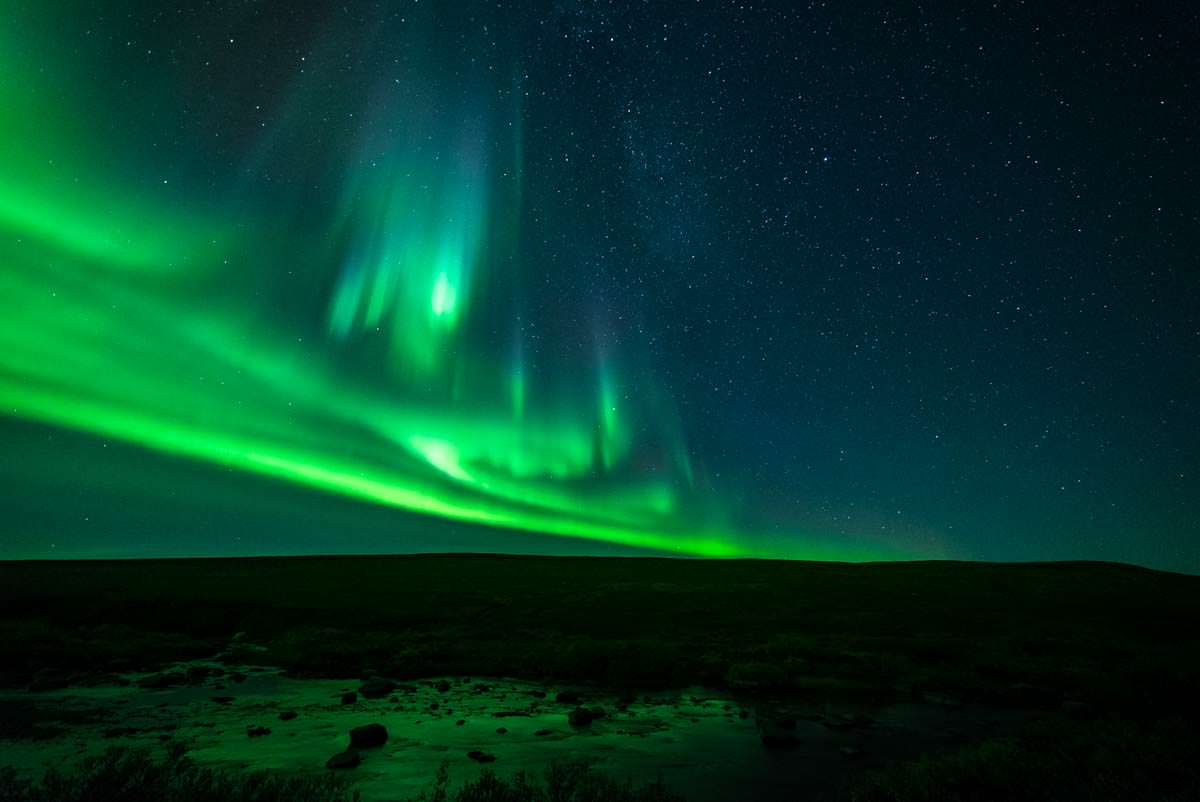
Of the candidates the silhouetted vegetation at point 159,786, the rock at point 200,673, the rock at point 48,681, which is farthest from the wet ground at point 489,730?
the silhouetted vegetation at point 159,786

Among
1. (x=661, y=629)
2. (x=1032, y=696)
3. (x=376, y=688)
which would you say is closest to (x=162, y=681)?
(x=376, y=688)

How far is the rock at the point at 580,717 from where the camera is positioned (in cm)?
1563

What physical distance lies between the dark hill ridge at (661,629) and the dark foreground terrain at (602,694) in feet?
0.63

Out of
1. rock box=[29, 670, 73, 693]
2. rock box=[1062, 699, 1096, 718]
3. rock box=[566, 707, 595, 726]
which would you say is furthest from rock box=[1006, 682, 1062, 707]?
rock box=[29, 670, 73, 693]

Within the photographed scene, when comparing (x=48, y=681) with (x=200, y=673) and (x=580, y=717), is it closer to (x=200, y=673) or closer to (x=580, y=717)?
(x=200, y=673)

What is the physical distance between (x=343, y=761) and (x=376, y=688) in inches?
318

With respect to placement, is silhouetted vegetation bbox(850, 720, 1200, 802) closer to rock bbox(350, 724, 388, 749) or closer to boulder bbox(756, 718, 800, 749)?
boulder bbox(756, 718, 800, 749)

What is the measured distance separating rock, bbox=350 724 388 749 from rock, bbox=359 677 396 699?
548 cm

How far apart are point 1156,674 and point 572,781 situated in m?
21.2

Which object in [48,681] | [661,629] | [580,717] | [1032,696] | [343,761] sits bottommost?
[48,681]

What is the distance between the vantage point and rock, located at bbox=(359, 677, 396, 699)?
61.9 ft

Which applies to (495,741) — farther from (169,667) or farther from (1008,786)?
(169,667)

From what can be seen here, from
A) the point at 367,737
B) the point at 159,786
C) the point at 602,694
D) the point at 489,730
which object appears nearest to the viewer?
the point at 159,786

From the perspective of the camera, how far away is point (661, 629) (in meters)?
32.2
